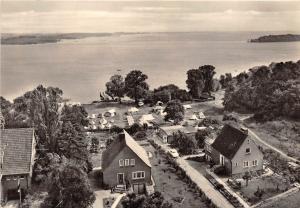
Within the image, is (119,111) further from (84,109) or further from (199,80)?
(199,80)

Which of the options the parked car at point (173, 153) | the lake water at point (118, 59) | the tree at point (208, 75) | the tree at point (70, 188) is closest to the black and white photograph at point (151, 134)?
the tree at point (70, 188)

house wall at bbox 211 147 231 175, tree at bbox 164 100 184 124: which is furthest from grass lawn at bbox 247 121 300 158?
tree at bbox 164 100 184 124

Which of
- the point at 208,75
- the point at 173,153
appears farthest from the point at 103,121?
the point at 208,75

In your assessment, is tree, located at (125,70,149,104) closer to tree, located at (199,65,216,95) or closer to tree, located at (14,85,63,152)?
tree, located at (199,65,216,95)

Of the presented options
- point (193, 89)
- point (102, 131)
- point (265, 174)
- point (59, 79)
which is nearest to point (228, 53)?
point (193, 89)

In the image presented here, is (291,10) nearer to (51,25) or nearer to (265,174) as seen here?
(265,174)

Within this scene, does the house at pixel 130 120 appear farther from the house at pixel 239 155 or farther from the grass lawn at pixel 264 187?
the grass lawn at pixel 264 187
